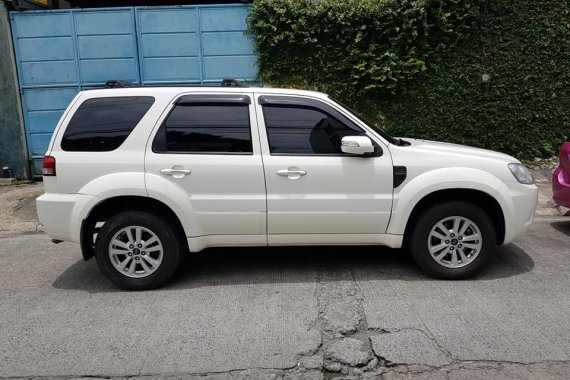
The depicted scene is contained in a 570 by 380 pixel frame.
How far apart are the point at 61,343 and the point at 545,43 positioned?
29.3ft

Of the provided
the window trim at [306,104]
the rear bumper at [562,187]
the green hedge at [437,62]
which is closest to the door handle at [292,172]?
the window trim at [306,104]

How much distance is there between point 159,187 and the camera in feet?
14.4

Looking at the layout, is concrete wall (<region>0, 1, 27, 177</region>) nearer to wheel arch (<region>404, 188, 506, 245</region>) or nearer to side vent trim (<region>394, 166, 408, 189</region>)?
side vent trim (<region>394, 166, 408, 189</region>)

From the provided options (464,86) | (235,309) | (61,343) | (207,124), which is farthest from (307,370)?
(464,86)

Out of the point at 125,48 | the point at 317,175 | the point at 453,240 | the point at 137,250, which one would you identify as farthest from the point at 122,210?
the point at 125,48

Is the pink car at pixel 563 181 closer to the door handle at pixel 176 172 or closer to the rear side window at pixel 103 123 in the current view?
the door handle at pixel 176 172

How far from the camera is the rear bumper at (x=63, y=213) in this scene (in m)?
4.42

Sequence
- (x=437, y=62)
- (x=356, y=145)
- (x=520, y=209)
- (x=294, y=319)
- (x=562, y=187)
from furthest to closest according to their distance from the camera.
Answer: (x=437, y=62)
(x=562, y=187)
(x=520, y=209)
(x=356, y=145)
(x=294, y=319)

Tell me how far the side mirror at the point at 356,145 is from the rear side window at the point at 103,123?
1.82 meters

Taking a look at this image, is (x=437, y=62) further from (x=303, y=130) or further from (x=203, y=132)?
(x=203, y=132)

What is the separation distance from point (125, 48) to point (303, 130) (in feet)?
18.7

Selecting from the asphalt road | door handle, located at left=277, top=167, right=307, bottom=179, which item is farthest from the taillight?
door handle, located at left=277, top=167, right=307, bottom=179

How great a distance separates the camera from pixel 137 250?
4.53 m

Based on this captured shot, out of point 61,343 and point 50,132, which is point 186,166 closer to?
point 61,343
